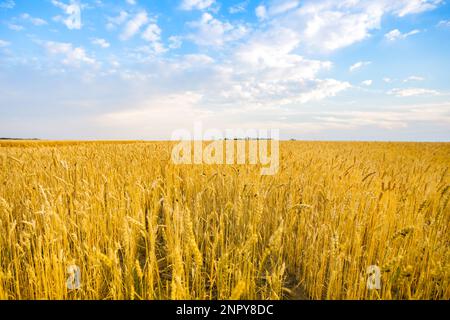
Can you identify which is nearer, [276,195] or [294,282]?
[294,282]

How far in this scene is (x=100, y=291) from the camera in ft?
6.00

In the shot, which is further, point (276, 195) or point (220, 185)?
point (220, 185)

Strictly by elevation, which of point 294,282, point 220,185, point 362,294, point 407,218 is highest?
point 220,185

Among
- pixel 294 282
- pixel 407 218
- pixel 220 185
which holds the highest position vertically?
pixel 220 185

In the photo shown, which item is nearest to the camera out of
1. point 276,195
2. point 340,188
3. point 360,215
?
point 360,215

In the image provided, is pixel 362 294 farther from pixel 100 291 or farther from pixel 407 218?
pixel 100 291

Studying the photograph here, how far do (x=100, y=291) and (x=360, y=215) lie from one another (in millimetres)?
2378
